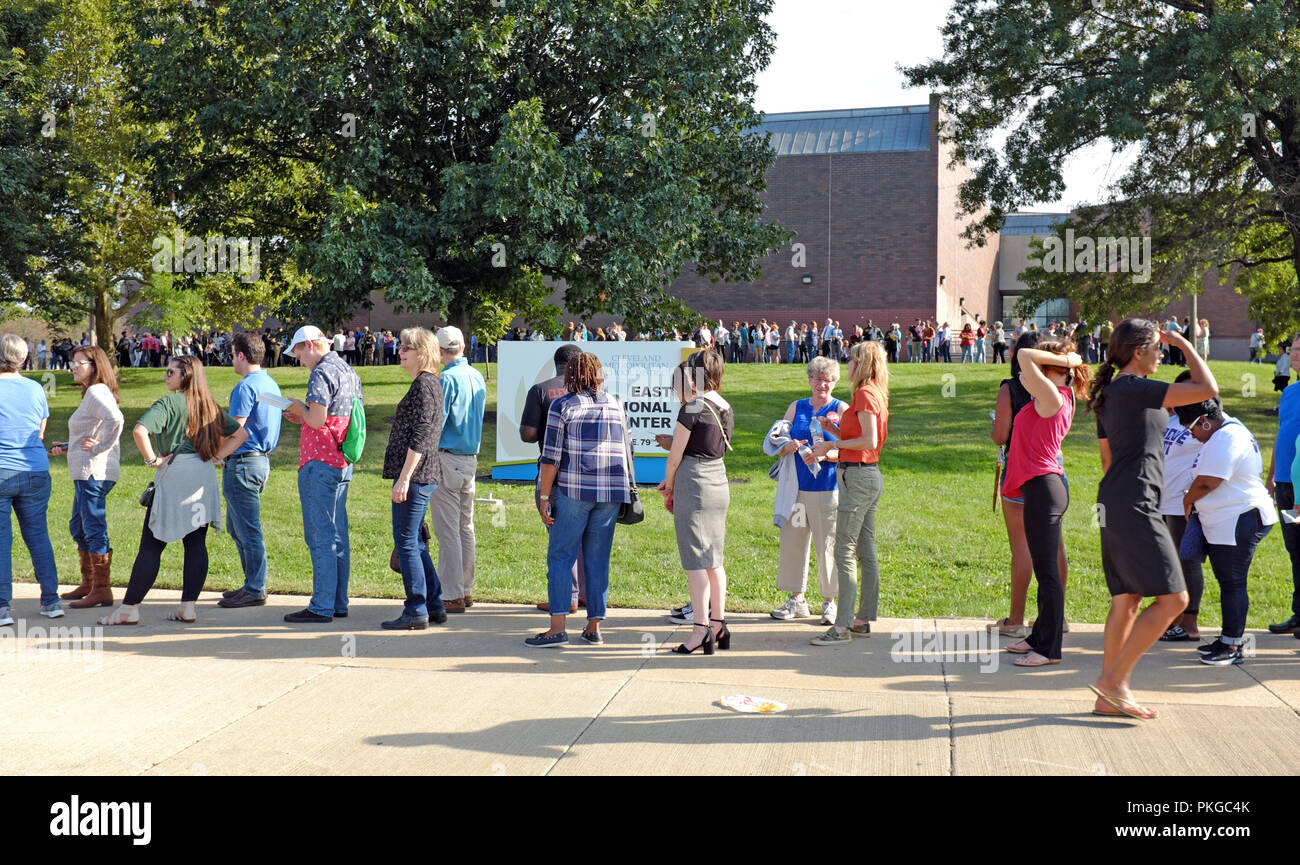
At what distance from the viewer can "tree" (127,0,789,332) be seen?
16.7 metres

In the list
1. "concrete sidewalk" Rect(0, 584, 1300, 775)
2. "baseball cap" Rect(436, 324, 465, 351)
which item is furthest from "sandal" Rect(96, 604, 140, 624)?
"baseball cap" Rect(436, 324, 465, 351)

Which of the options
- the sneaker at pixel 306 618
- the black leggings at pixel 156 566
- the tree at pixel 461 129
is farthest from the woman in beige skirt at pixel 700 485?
the tree at pixel 461 129

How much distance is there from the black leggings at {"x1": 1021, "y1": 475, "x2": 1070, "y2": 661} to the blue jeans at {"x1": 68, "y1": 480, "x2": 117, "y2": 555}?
20.3 feet

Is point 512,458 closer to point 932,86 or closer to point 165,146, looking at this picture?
point 165,146

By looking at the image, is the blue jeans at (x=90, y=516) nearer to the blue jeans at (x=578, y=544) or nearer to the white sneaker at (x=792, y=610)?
the blue jeans at (x=578, y=544)

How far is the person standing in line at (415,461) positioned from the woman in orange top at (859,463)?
246cm

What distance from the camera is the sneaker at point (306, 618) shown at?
23.9 ft

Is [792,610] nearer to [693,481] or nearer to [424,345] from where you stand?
[693,481]

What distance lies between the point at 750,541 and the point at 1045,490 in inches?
173

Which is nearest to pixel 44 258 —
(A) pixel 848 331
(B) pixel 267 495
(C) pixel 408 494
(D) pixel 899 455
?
(B) pixel 267 495

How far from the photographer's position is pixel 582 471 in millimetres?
6398

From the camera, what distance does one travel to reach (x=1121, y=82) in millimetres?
18656

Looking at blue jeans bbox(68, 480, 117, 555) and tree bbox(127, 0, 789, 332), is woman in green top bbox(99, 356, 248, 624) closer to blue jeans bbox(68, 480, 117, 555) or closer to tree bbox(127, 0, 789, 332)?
blue jeans bbox(68, 480, 117, 555)

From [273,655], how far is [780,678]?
2.98m
